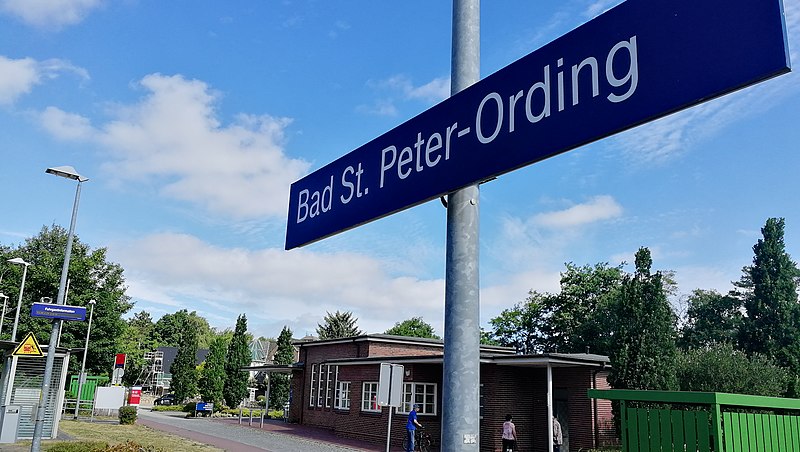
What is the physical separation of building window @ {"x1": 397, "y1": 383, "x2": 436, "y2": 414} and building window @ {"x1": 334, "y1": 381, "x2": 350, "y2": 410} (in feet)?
17.3

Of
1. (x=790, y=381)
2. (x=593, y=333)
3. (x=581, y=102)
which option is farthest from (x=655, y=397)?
(x=593, y=333)

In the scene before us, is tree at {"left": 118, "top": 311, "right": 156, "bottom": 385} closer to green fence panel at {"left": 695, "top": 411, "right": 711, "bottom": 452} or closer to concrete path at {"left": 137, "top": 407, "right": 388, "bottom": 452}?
concrete path at {"left": 137, "top": 407, "right": 388, "bottom": 452}

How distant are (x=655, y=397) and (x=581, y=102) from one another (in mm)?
5778

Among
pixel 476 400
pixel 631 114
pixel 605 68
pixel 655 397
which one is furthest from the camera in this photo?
pixel 655 397

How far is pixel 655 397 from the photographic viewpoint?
23.9 feet

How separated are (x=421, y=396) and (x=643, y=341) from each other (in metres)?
9.54

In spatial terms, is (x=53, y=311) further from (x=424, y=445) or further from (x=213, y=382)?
(x=213, y=382)

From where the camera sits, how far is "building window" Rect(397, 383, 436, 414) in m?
27.1

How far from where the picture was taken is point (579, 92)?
2.58 metres

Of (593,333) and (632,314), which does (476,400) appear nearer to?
(632,314)

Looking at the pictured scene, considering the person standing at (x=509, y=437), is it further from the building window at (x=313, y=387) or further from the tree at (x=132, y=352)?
the tree at (x=132, y=352)

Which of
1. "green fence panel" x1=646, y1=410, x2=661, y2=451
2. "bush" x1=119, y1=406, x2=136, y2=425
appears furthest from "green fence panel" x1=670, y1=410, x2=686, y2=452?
"bush" x1=119, y1=406, x2=136, y2=425

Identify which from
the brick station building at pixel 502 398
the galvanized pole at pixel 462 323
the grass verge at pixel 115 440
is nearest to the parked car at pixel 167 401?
the grass verge at pixel 115 440

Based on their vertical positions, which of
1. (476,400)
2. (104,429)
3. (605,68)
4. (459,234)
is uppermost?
(605,68)
